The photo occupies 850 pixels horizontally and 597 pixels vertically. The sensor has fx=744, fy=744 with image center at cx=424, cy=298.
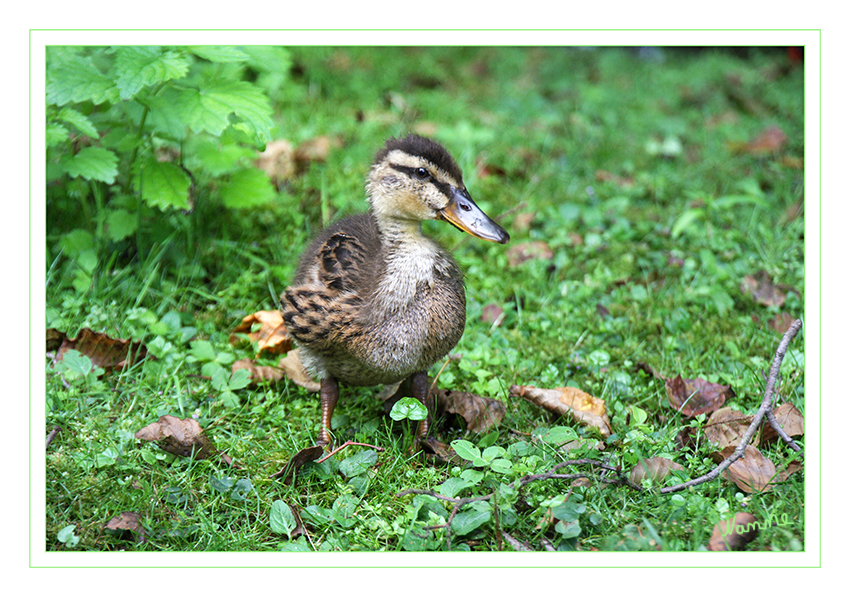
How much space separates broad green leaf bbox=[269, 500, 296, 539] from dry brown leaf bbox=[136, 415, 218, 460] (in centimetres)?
48

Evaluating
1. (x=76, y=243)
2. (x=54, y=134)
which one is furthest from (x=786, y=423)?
(x=76, y=243)

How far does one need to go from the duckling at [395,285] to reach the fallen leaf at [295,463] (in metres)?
0.24

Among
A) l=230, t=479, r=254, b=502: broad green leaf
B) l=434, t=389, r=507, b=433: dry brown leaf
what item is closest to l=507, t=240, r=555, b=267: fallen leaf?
l=434, t=389, r=507, b=433: dry brown leaf

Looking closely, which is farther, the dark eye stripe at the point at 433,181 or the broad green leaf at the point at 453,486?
the dark eye stripe at the point at 433,181

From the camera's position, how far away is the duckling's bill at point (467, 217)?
2984 mm

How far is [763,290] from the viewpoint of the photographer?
4.45 m

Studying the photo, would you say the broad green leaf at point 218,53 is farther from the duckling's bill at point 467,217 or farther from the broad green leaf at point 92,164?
the duckling's bill at point 467,217

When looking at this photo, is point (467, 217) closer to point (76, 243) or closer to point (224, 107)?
point (224, 107)

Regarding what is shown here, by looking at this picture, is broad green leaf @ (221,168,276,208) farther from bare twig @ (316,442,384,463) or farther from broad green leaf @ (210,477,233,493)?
broad green leaf @ (210,477,233,493)

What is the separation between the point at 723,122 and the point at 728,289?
9.60ft

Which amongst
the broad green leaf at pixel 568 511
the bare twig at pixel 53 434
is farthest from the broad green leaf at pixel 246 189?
the broad green leaf at pixel 568 511

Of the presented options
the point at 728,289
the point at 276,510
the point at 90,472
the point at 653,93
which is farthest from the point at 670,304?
the point at 653,93

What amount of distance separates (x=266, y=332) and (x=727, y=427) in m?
2.26

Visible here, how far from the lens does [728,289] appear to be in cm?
450
